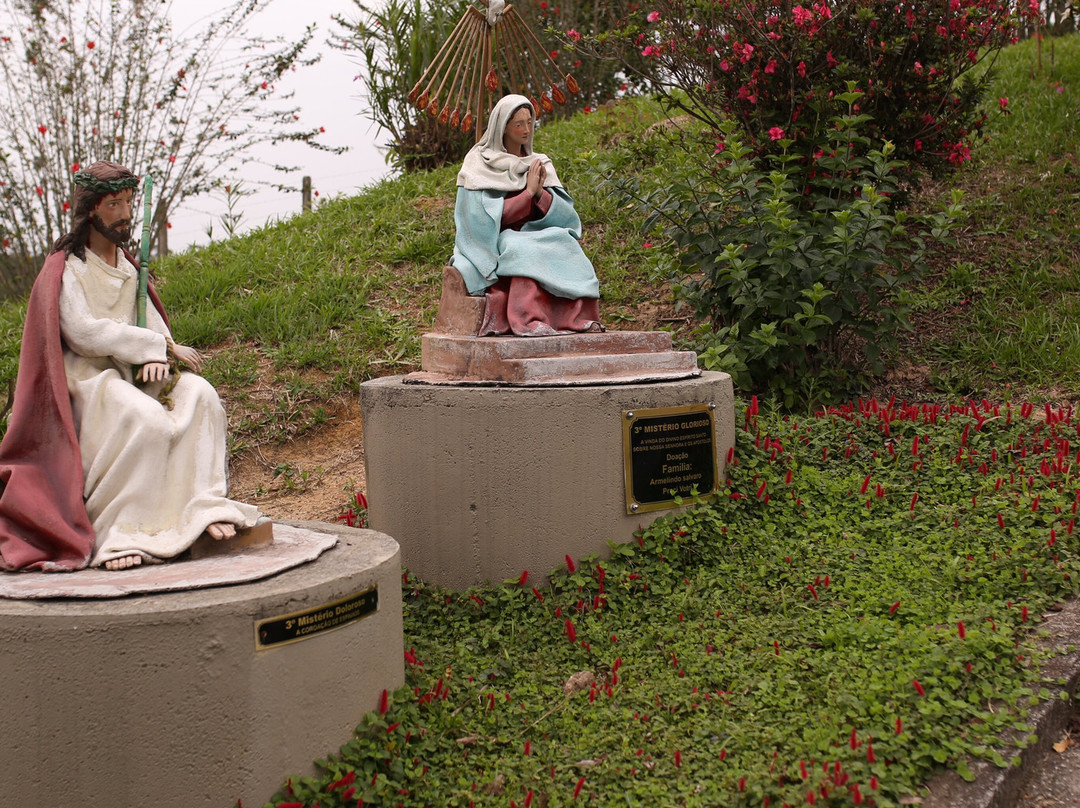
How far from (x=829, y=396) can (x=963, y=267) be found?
2.36 metres

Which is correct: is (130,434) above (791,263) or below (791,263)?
below

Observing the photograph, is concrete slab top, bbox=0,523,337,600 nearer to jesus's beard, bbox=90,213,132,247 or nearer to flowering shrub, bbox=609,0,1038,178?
jesus's beard, bbox=90,213,132,247

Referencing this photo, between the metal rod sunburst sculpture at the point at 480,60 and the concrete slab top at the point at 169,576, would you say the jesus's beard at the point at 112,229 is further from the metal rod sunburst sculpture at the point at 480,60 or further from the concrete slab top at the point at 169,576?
the metal rod sunburst sculpture at the point at 480,60

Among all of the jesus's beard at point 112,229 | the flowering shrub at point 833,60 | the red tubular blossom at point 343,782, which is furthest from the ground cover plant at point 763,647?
the flowering shrub at point 833,60

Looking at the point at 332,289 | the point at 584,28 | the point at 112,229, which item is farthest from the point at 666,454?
the point at 584,28

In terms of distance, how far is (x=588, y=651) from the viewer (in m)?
3.76

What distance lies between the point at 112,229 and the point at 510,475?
173 centimetres

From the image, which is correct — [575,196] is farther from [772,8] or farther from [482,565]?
[482,565]

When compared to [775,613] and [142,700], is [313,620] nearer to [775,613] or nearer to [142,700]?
[142,700]

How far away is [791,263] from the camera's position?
574 centimetres

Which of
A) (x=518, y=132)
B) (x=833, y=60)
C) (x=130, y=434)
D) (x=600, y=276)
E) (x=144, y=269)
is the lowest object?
(x=130, y=434)

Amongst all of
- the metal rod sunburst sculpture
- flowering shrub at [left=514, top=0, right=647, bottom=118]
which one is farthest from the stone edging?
flowering shrub at [left=514, top=0, right=647, bottom=118]

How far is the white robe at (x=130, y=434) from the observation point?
3115mm

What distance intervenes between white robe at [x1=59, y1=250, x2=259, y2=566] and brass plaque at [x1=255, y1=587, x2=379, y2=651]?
51cm
